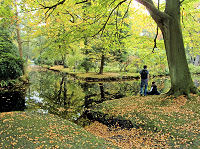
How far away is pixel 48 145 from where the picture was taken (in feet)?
11.3

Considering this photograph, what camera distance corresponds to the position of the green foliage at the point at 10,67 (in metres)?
11.5

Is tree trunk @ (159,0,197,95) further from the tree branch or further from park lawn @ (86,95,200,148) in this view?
park lawn @ (86,95,200,148)

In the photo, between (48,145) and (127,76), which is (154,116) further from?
(127,76)

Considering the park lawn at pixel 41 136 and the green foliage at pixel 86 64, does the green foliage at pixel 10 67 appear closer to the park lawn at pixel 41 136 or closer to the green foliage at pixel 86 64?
the park lawn at pixel 41 136

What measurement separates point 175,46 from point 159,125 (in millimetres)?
3200

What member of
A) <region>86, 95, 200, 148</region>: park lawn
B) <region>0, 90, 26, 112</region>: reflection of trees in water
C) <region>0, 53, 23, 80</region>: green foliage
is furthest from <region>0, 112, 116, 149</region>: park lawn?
<region>0, 53, 23, 80</region>: green foliage

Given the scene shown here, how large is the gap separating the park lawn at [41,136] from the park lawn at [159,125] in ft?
2.91

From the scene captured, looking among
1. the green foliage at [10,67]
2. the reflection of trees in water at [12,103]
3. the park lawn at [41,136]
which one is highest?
the green foliage at [10,67]

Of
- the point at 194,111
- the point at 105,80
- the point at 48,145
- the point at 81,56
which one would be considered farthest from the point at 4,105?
the point at 81,56

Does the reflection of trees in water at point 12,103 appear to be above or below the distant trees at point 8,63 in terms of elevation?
below

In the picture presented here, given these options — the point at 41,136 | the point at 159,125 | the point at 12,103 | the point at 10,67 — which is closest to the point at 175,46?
the point at 159,125

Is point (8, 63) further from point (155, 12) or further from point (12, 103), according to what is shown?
point (155, 12)

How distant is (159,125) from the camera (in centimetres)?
452

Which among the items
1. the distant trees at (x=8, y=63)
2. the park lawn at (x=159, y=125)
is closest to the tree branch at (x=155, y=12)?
the park lawn at (x=159, y=125)
